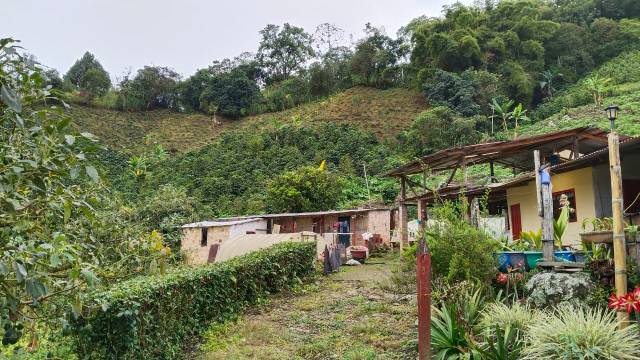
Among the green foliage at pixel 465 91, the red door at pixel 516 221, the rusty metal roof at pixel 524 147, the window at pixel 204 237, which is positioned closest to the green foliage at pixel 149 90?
the green foliage at pixel 465 91

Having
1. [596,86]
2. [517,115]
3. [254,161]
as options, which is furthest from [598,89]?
[254,161]

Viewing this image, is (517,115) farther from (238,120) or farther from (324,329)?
(324,329)

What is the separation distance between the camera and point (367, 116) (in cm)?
5153

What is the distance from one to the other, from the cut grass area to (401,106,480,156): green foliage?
23.2ft

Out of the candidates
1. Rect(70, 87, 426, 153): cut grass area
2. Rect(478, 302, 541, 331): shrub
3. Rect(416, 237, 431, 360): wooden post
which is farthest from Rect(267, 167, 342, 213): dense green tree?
Rect(416, 237, 431, 360): wooden post

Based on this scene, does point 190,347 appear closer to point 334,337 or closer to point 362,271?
point 334,337

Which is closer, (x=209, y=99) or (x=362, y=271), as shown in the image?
(x=362, y=271)

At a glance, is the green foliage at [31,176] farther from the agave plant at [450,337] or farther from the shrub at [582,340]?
the agave plant at [450,337]

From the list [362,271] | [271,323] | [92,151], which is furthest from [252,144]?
[92,151]

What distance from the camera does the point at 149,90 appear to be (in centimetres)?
5991

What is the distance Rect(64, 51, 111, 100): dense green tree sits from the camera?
6003 cm

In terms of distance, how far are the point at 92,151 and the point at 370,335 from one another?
7114 millimetres

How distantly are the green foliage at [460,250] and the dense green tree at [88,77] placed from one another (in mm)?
58542

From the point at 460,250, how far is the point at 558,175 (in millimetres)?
6991
